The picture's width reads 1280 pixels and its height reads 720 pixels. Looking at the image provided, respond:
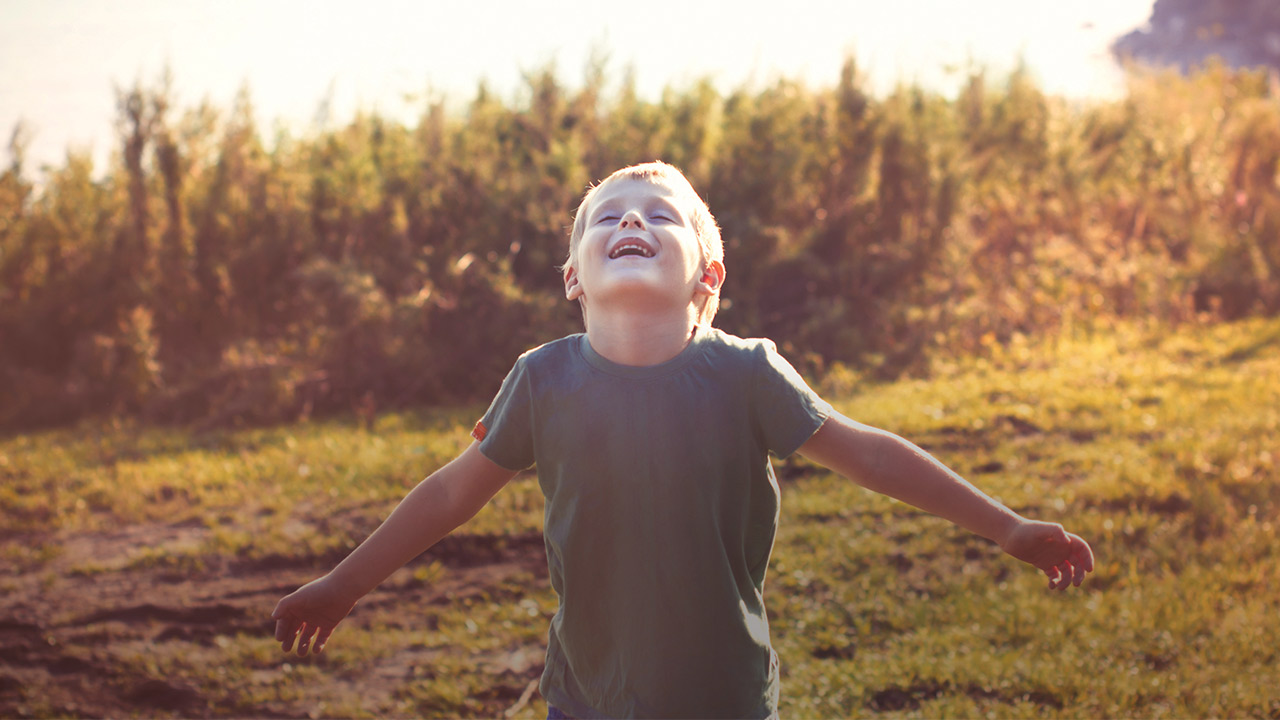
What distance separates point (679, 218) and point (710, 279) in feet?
0.53

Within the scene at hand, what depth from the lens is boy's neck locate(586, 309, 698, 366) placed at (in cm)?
179

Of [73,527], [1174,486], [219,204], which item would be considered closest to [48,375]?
[219,204]

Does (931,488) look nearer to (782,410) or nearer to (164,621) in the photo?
(782,410)

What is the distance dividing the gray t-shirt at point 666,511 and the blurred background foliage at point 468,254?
6491 mm

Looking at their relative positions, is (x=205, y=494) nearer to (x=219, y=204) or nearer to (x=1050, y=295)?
(x=219, y=204)

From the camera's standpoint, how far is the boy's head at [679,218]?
1.87m

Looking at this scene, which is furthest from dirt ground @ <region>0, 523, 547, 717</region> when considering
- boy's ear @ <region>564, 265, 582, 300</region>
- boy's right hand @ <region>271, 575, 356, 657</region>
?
boy's ear @ <region>564, 265, 582, 300</region>

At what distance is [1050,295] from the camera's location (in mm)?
10156

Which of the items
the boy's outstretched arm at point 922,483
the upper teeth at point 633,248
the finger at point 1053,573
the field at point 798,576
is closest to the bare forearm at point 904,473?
the boy's outstretched arm at point 922,483

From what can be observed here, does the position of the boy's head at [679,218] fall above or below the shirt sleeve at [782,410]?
above

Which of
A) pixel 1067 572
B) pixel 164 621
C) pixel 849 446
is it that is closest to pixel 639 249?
pixel 849 446

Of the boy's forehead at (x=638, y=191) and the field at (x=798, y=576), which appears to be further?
the field at (x=798, y=576)

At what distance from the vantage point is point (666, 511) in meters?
1.75

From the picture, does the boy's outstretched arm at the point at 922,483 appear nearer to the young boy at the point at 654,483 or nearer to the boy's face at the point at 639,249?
the young boy at the point at 654,483
